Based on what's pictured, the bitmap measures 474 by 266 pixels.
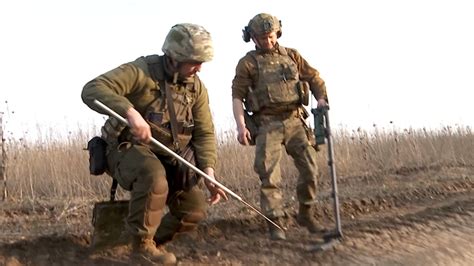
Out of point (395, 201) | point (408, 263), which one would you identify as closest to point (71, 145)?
point (395, 201)

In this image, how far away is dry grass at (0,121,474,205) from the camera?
8758 mm

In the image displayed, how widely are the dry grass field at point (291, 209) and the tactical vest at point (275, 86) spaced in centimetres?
109

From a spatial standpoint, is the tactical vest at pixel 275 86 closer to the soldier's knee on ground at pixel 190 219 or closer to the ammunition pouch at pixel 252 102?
the ammunition pouch at pixel 252 102

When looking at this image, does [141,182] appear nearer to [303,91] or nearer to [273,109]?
[273,109]

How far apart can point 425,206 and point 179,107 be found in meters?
3.51

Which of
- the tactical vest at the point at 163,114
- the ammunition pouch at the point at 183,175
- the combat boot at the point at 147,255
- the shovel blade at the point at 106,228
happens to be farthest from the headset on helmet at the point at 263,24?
the combat boot at the point at 147,255

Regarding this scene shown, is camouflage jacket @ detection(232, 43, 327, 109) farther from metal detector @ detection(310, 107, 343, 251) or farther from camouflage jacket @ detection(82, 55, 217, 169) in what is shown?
camouflage jacket @ detection(82, 55, 217, 169)

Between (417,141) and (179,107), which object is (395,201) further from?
(417,141)

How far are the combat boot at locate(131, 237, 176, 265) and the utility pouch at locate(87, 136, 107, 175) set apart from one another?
55 cm

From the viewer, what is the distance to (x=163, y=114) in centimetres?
418

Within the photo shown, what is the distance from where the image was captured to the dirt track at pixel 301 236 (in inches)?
174

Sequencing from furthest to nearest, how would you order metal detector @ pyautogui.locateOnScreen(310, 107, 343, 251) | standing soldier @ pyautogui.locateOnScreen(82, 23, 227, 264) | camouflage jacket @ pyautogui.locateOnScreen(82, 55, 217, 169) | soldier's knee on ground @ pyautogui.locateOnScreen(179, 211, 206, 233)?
1. metal detector @ pyautogui.locateOnScreen(310, 107, 343, 251)
2. soldier's knee on ground @ pyautogui.locateOnScreen(179, 211, 206, 233)
3. standing soldier @ pyautogui.locateOnScreen(82, 23, 227, 264)
4. camouflage jacket @ pyautogui.locateOnScreen(82, 55, 217, 169)

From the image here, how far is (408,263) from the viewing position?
4398mm

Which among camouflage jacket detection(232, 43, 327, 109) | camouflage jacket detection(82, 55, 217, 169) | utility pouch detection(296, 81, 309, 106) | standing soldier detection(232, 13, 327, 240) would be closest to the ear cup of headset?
standing soldier detection(232, 13, 327, 240)
